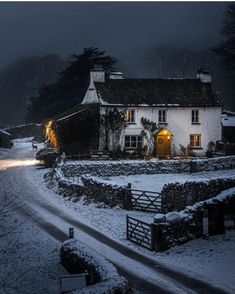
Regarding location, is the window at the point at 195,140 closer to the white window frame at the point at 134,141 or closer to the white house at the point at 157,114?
the white house at the point at 157,114

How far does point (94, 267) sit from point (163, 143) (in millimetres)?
37541

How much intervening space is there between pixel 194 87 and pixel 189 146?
7.43 m

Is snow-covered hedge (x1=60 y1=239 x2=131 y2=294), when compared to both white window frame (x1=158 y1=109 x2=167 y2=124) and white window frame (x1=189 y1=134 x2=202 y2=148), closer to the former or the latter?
white window frame (x1=158 y1=109 x2=167 y2=124)

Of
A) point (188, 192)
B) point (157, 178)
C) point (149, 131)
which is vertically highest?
point (149, 131)

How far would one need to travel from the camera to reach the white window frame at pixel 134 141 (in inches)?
2120

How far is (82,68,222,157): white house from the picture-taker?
53688 mm

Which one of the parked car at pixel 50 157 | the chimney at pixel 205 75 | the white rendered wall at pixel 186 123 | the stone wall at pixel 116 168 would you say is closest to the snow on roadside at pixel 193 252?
the stone wall at pixel 116 168

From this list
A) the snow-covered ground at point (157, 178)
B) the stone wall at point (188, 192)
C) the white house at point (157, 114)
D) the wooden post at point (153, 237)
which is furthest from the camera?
the white house at point (157, 114)

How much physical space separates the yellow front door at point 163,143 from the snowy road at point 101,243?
15790 millimetres

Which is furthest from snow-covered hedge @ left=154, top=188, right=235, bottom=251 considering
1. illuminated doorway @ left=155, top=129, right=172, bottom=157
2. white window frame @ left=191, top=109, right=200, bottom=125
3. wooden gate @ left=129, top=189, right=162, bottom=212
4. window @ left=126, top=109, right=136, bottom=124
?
white window frame @ left=191, top=109, right=200, bottom=125

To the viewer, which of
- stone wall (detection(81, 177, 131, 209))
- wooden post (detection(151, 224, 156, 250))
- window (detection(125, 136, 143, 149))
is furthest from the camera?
window (detection(125, 136, 143, 149))

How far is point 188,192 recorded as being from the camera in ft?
104

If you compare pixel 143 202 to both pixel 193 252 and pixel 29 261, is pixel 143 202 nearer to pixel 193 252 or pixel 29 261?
pixel 193 252

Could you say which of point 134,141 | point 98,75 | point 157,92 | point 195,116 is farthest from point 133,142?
point 98,75
